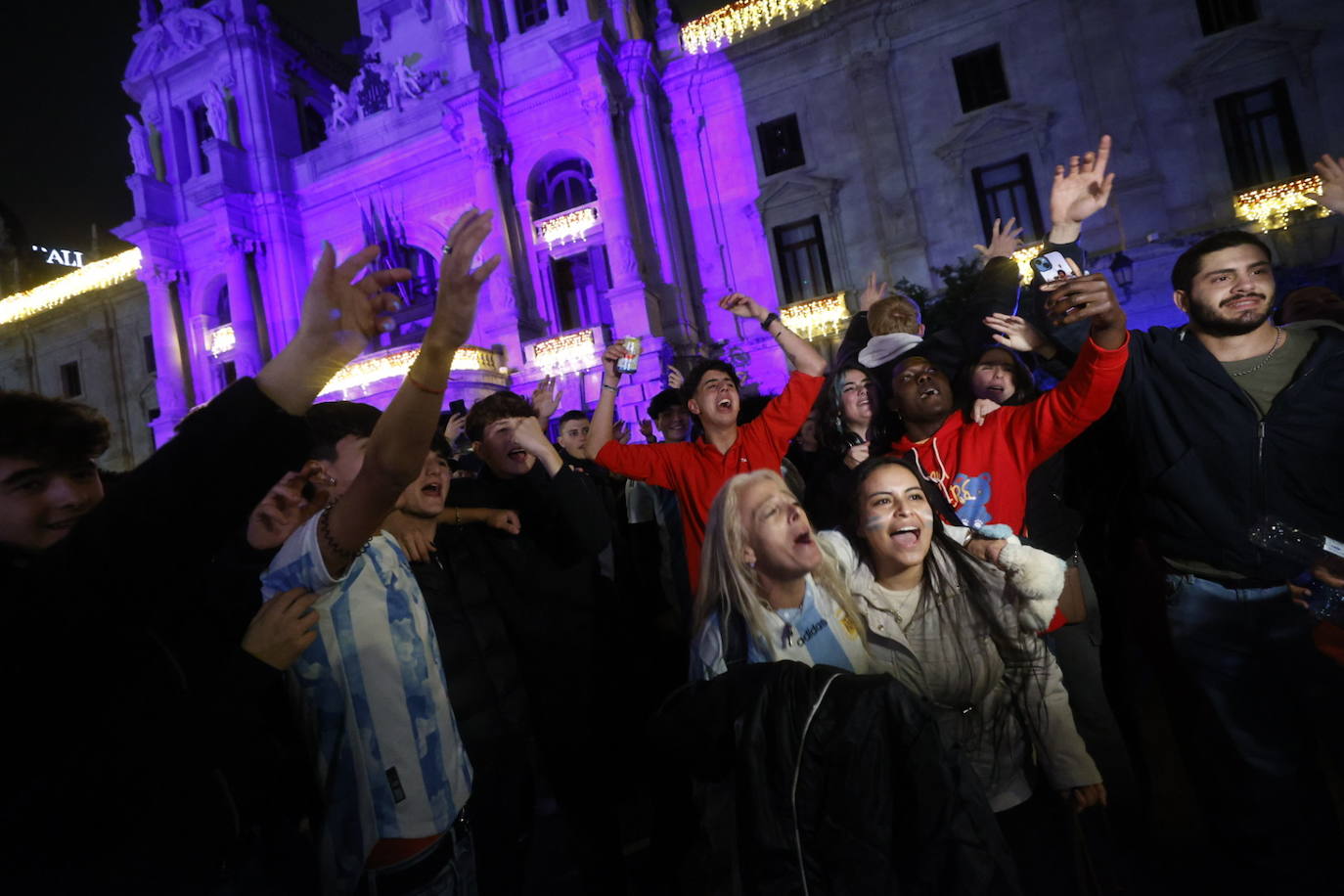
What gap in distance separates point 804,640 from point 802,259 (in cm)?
1699

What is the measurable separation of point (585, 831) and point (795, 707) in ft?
6.11

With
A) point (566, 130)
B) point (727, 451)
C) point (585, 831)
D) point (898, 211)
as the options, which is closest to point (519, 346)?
point (566, 130)

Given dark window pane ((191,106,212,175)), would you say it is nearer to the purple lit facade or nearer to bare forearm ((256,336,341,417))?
the purple lit facade

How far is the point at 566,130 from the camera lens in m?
18.6

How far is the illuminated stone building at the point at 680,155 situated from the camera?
14.6 m

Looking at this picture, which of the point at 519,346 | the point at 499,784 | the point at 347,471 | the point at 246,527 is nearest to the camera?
the point at 347,471

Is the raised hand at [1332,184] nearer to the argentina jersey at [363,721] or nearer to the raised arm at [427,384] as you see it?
the raised arm at [427,384]

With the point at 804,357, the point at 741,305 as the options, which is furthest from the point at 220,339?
the point at 804,357

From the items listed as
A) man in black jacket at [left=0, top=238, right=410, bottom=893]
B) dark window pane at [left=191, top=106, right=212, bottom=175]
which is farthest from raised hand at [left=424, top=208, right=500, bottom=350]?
dark window pane at [left=191, top=106, right=212, bottom=175]

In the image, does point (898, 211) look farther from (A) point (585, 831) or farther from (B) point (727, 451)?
(A) point (585, 831)

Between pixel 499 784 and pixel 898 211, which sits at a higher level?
pixel 898 211

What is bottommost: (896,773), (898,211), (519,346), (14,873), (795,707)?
(896,773)

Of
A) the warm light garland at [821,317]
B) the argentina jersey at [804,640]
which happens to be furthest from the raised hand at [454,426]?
the warm light garland at [821,317]

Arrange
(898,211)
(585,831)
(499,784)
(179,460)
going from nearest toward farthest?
(179,460), (499,784), (585,831), (898,211)
